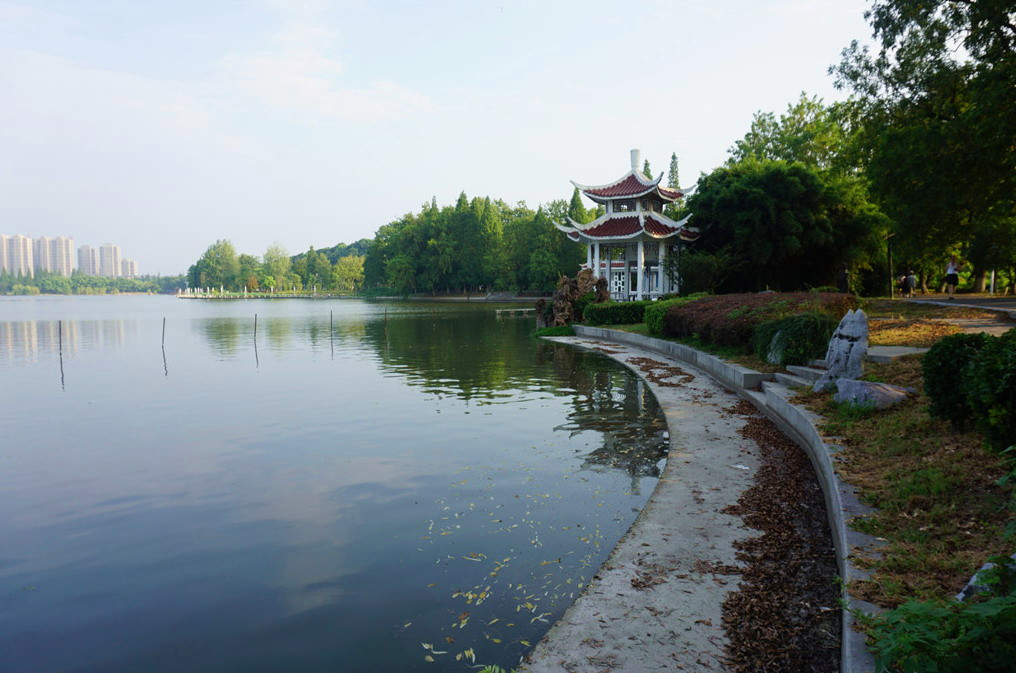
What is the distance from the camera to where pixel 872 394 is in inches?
344

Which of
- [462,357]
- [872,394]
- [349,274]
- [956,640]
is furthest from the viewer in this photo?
[349,274]

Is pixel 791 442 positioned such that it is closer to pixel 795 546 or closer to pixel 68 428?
pixel 795 546

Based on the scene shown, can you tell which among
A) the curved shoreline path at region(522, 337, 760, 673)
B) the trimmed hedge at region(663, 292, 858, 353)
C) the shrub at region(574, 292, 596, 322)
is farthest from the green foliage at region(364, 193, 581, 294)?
the curved shoreline path at region(522, 337, 760, 673)

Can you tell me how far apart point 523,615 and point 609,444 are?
5.41m

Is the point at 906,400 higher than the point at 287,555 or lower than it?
higher

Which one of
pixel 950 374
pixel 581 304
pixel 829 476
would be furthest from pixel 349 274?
pixel 950 374

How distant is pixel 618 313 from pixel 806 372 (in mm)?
19635

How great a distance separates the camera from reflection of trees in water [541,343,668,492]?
902 centimetres

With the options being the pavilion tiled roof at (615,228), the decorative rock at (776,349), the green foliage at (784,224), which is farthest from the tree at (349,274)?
the decorative rock at (776,349)

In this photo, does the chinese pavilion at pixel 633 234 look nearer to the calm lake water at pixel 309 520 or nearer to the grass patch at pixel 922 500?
the calm lake water at pixel 309 520

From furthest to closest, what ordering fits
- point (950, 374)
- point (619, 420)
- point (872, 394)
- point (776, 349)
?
point (776, 349) < point (619, 420) < point (872, 394) < point (950, 374)

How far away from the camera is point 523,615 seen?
4.79 meters

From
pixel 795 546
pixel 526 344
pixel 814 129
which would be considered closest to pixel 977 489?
pixel 795 546

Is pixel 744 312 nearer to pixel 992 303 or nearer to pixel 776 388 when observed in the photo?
pixel 776 388
